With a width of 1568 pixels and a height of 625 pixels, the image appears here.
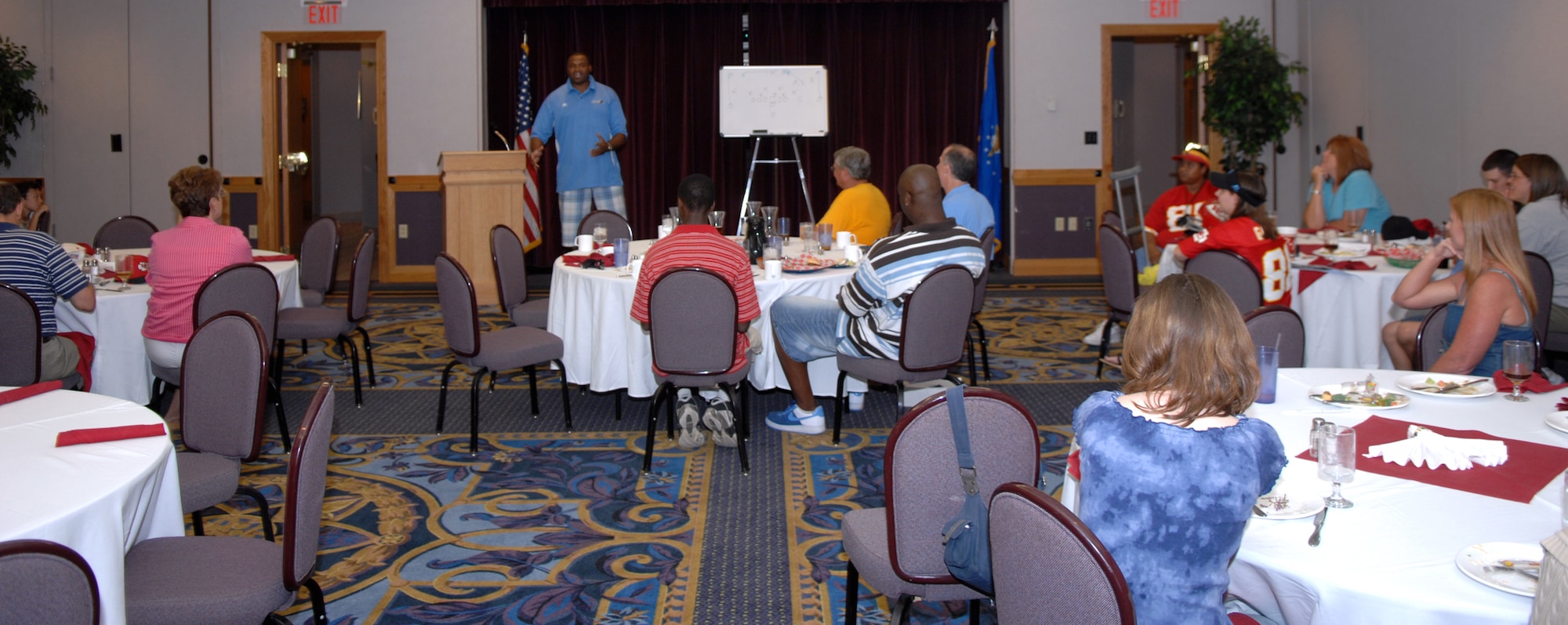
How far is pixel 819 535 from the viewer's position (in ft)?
12.4

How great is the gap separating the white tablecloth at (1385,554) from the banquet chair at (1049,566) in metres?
0.41

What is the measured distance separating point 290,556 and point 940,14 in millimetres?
9145

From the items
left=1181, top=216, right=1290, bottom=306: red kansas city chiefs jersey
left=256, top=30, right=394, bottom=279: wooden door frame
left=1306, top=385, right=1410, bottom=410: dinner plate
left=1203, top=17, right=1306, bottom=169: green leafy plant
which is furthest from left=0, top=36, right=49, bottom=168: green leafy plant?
left=1306, top=385, right=1410, bottom=410: dinner plate

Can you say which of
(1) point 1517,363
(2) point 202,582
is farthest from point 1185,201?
(2) point 202,582

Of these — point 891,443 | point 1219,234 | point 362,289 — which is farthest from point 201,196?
point 1219,234

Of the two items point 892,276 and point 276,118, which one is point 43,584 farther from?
point 276,118

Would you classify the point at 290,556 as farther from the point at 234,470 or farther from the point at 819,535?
the point at 819,535

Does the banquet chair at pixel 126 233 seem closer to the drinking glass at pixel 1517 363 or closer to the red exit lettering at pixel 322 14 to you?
the red exit lettering at pixel 322 14

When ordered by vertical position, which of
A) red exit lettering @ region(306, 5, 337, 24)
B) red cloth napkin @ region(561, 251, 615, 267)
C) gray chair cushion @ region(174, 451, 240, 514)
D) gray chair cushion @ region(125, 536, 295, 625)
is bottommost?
gray chair cushion @ region(125, 536, 295, 625)

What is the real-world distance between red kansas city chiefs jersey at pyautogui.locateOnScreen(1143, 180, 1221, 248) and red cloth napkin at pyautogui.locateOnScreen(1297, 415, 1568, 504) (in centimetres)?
387

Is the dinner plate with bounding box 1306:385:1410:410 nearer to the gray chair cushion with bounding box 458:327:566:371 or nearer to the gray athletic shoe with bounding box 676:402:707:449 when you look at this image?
the gray athletic shoe with bounding box 676:402:707:449

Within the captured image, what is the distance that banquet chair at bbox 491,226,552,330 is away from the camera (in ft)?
18.4

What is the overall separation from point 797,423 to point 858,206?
1675mm

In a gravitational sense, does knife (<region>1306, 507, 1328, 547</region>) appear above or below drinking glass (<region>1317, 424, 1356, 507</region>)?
below
